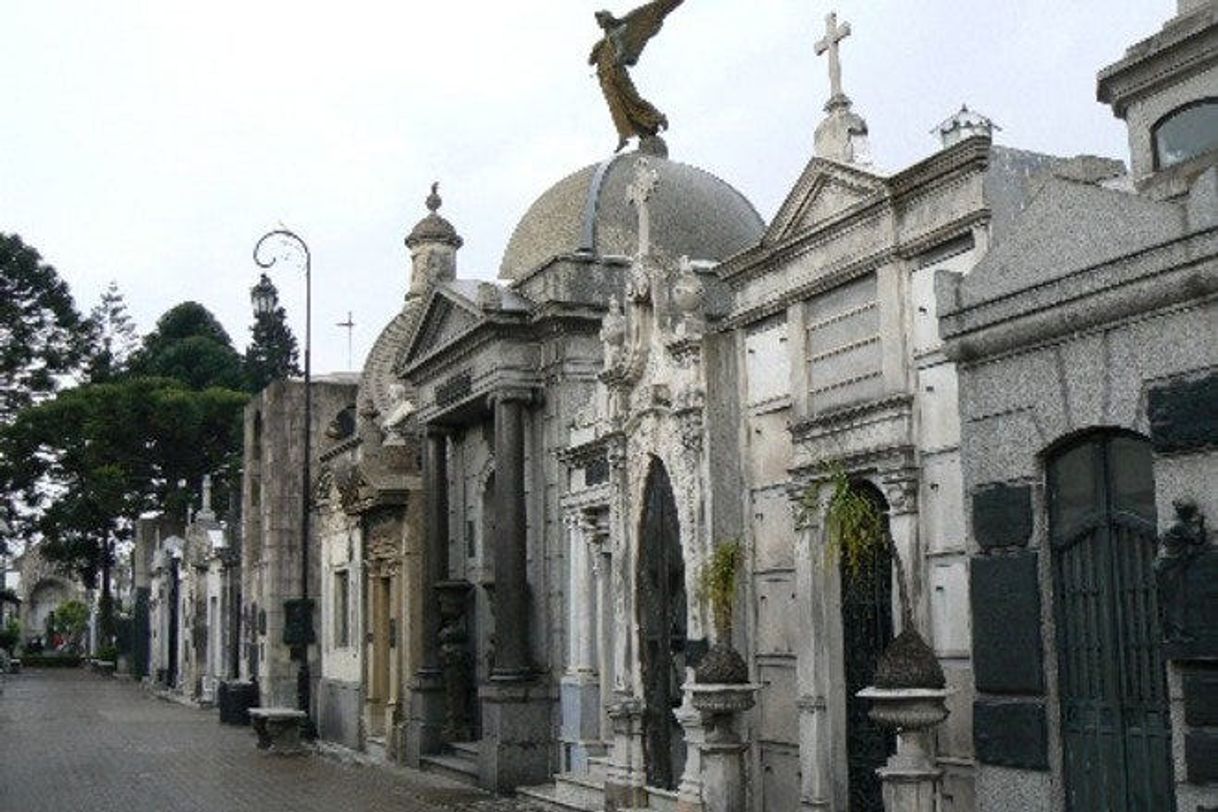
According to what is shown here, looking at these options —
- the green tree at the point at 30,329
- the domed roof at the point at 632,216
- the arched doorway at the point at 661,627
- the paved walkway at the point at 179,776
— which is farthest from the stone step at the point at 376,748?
the green tree at the point at 30,329

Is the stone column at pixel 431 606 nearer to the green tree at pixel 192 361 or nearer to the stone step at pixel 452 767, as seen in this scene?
the stone step at pixel 452 767

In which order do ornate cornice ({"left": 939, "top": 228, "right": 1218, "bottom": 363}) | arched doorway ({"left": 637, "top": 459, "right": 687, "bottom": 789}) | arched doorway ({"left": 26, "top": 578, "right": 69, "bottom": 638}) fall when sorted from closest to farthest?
ornate cornice ({"left": 939, "top": 228, "right": 1218, "bottom": 363}) < arched doorway ({"left": 637, "top": 459, "right": 687, "bottom": 789}) < arched doorway ({"left": 26, "top": 578, "right": 69, "bottom": 638})

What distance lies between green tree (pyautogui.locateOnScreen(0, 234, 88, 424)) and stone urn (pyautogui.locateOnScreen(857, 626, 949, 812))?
39.4 m

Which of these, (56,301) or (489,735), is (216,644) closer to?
(56,301)

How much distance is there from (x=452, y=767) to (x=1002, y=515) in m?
11.4

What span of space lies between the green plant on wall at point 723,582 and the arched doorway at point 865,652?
4.04 feet

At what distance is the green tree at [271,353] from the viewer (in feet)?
211

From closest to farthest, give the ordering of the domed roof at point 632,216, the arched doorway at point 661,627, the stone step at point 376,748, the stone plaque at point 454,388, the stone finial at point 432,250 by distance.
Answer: the arched doorway at point 661,627
the domed roof at point 632,216
the stone plaque at point 454,388
the stone step at point 376,748
the stone finial at point 432,250

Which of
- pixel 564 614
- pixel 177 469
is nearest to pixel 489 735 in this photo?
pixel 564 614

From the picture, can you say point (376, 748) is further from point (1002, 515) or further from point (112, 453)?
point (112, 453)

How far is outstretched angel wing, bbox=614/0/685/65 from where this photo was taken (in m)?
16.1

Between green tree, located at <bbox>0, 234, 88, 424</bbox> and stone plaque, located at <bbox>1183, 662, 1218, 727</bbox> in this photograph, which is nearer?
stone plaque, located at <bbox>1183, 662, 1218, 727</bbox>

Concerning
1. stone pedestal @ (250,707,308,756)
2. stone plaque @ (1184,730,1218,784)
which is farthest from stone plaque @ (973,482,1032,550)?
stone pedestal @ (250,707,308,756)

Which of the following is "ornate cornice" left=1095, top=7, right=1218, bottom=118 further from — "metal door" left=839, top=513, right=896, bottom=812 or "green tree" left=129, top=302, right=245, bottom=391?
"green tree" left=129, top=302, right=245, bottom=391
